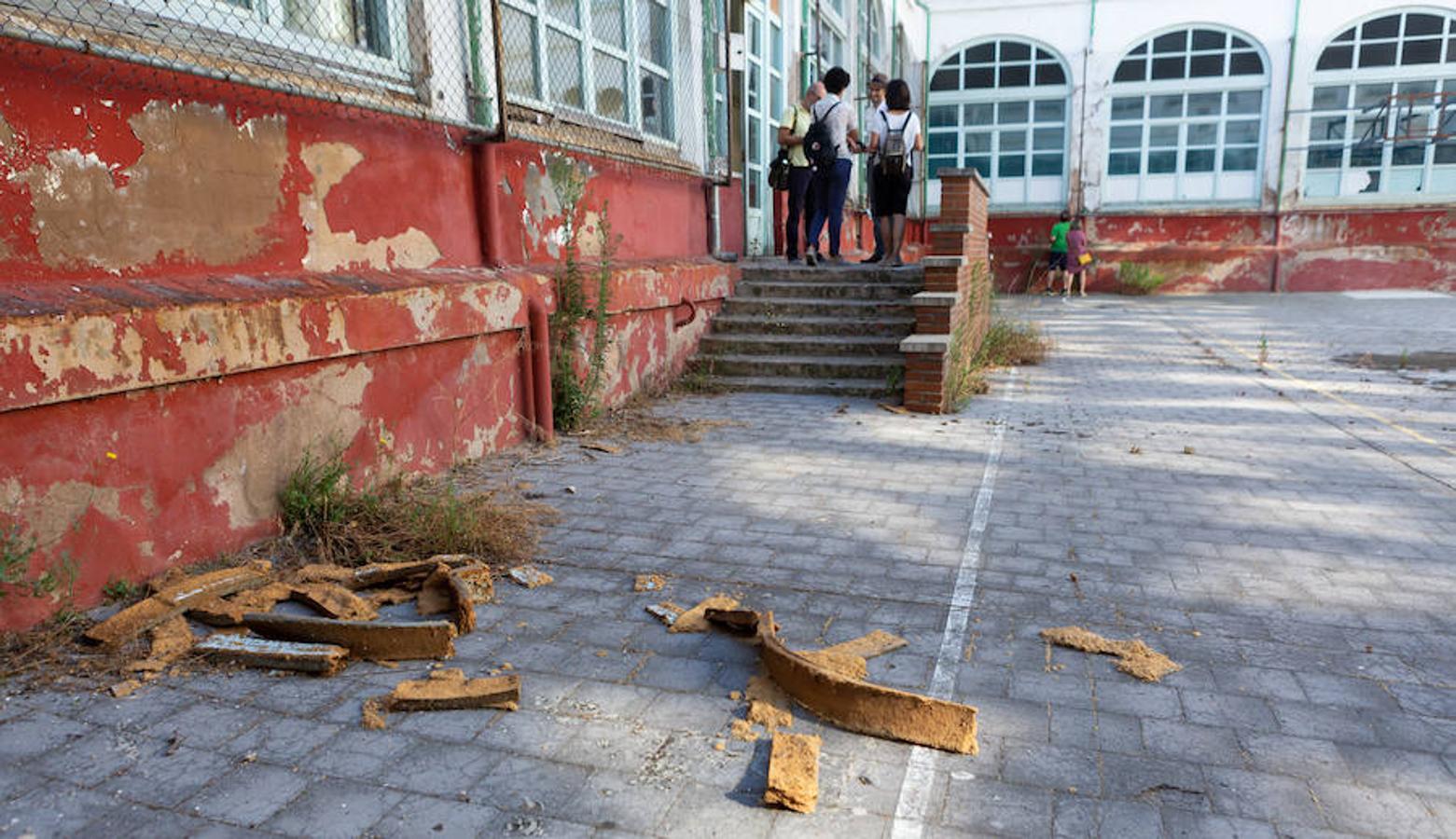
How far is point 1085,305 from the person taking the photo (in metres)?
17.9

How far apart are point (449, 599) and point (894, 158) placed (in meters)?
6.87

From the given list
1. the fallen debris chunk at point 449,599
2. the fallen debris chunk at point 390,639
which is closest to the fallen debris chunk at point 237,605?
the fallen debris chunk at point 390,639

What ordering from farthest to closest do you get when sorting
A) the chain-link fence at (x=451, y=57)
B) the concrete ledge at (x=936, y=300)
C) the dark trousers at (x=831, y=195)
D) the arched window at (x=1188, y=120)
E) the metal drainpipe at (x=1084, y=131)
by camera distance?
the metal drainpipe at (x=1084, y=131)
the arched window at (x=1188, y=120)
the dark trousers at (x=831, y=195)
the concrete ledge at (x=936, y=300)
the chain-link fence at (x=451, y=57)

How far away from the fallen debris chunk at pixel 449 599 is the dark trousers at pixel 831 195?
6586mm

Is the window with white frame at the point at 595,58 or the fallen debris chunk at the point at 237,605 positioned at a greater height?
the window with white frame at the point at 595,58

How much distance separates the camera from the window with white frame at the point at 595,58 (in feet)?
20.5

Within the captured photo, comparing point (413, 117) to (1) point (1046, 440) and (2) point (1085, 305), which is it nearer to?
(1) point (1046, 440)

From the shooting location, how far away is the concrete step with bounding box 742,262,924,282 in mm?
8805

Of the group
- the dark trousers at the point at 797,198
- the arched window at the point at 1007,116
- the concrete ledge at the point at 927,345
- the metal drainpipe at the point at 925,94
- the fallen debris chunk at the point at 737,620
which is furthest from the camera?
the metal drainpipe at the point at 925,94

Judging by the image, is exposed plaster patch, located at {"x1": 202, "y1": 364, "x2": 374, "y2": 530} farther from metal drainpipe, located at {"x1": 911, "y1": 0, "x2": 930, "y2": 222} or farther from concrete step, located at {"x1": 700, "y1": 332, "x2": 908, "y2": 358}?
metal drainpipe, located at {"x1": 911, "y1": 0, "x2": 930, "y2": 222}

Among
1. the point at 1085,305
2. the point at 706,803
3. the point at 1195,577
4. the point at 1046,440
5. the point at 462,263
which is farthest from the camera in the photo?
the point at 1085,305

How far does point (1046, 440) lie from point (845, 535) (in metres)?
2.62

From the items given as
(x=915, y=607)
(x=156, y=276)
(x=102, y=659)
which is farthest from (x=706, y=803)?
(x=156, y=276)

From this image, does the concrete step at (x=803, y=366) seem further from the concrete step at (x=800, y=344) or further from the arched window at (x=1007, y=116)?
the arched window at (x=1007, y=116)
